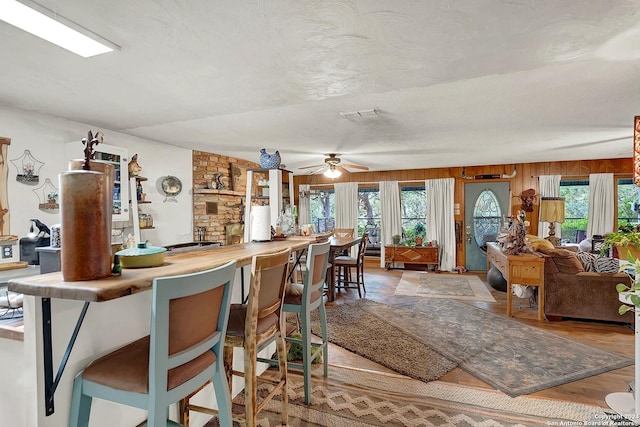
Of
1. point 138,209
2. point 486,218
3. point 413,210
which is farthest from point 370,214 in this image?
point 138,209

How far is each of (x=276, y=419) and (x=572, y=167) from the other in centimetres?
715

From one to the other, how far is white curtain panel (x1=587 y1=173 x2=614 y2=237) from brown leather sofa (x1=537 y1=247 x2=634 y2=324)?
302cm

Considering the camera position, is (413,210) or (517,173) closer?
(517,173)

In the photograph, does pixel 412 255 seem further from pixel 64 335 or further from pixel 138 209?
pixel 64 335

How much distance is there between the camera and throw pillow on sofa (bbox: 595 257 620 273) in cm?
376

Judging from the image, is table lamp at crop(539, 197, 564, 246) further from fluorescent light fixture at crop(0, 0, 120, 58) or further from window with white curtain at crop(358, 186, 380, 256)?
fluorescent light fixture at crop(0, 0, 120, 58)

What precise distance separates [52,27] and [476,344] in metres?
3.90

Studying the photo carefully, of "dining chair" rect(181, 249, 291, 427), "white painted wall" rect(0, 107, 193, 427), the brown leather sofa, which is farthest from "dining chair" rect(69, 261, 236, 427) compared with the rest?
the brown leather sofa

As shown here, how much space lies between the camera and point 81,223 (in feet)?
3.36

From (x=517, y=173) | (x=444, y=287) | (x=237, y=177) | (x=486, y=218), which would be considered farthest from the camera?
(x=486, y=218)

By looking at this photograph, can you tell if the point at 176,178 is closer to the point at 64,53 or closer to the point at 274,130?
the point at 274,130

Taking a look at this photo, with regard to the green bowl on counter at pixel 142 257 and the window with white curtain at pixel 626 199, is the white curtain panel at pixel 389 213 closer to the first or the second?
the window with white curtain at pixel 626 199

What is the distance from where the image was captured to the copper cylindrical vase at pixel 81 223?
1021 millimetres

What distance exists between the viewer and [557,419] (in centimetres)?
204
